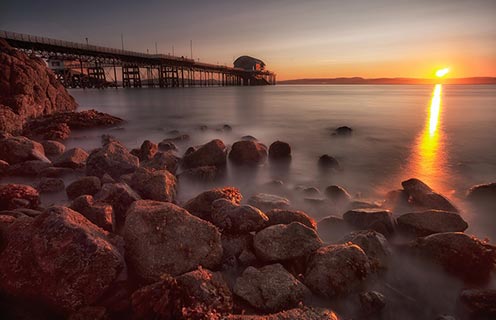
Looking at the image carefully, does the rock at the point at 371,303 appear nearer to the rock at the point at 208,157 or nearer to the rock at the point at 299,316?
the rock at the point at 299,316

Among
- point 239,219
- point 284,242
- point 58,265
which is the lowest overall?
point 284,242

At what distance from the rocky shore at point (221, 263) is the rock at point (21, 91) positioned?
10.4 meters

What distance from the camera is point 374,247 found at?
4.13m

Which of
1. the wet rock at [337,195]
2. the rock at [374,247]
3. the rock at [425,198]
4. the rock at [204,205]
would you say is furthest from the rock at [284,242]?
the rock at [425,198]

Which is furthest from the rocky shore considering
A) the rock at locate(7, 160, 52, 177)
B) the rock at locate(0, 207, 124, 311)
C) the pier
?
the pier

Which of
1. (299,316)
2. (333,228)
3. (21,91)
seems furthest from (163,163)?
(21,91)

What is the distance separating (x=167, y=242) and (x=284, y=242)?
5.16ft

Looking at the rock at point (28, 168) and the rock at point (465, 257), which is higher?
the rock at point (28, 168)

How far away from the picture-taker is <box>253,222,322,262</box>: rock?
3.79m

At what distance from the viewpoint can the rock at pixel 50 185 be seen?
6.46 meters

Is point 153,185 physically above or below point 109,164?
below

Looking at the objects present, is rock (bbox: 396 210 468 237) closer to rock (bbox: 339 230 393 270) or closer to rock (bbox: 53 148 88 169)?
rock (bbox: 339 230 393 270)

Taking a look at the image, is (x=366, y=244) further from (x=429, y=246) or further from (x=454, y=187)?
(x=454, y=187)

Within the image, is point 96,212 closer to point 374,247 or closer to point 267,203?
point 267,203
